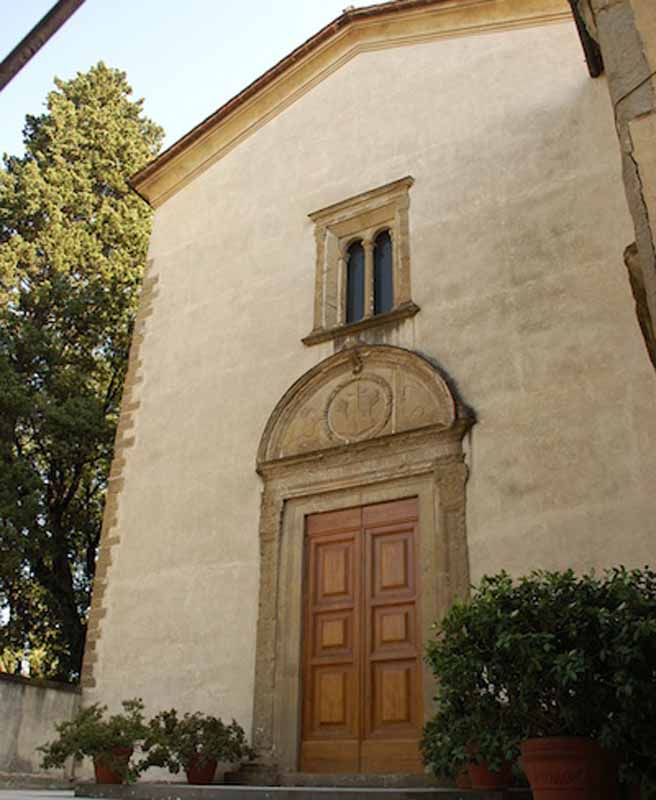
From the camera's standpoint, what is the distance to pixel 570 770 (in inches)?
163

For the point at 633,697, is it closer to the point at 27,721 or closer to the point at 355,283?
the point at 355,283

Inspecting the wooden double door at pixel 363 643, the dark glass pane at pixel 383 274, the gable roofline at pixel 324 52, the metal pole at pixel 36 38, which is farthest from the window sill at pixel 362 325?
the metal pole at pixel 36 38

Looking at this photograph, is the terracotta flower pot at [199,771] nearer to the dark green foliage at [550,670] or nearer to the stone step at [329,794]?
the stone step at [329,794]

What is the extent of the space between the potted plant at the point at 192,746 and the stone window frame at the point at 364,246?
394 centimetres

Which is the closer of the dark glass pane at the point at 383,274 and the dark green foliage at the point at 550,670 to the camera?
Result: the dark green foliage at the point at 550,670

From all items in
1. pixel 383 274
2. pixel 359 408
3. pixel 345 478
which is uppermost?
pixel 383 274

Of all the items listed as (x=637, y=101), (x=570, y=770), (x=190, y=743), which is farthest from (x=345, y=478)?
(x=637, y=101)

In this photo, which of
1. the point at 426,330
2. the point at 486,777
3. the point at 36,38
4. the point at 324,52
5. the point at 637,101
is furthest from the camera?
the point at 324,52

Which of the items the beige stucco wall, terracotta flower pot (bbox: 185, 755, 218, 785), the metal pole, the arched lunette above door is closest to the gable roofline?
the beige stucco wall

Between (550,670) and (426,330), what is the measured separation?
4.58 metres

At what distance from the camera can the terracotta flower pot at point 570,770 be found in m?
4.11

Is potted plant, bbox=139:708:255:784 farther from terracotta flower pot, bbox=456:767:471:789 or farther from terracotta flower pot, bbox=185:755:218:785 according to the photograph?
terracotta flower pot, bbox=456:767:471:789

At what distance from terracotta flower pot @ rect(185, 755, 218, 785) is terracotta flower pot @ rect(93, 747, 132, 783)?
1.83 ft

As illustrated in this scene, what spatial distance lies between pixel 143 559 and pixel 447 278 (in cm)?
442
